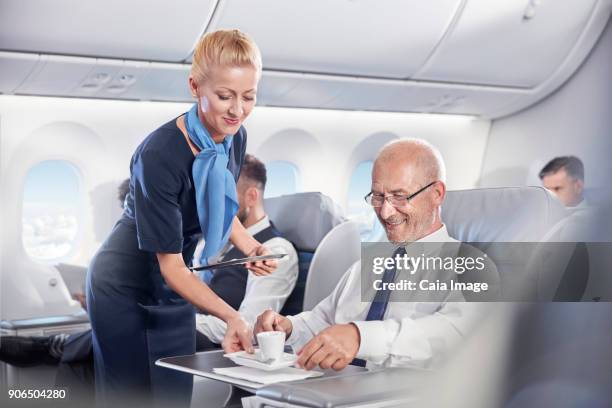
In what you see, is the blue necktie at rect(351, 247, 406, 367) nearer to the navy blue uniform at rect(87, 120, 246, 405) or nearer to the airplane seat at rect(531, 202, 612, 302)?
the navy blue uniform at rect(87, 120, 246, 405)

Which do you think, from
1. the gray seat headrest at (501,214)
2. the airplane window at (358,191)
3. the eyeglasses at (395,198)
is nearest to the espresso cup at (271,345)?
the eyeglasses at (395,198)

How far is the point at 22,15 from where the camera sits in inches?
133

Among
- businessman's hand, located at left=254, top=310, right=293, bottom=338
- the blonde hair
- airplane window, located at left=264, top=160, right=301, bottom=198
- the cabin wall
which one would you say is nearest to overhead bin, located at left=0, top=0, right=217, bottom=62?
airplane window, located at left=264, top=160, right=301, bottom=198

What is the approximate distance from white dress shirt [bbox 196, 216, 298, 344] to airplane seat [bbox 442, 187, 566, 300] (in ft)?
2.98

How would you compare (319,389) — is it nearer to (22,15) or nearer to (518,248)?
(518,248)

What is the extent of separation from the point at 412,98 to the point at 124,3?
7.17 feet

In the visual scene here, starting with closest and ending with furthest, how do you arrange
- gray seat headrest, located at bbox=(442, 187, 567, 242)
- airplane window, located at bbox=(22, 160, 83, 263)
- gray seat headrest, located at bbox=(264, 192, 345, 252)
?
gray seat headrest, located at bbox=(442, 187, 567, 242)
gray seat headrest, located at bbox=(264, 192, 345, 252)
airplane window, located at bbox=(22, 160, 83, 263)

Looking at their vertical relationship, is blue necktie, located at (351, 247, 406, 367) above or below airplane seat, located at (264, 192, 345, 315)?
below

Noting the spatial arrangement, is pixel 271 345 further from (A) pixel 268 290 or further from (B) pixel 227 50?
(A) pixel 268 290

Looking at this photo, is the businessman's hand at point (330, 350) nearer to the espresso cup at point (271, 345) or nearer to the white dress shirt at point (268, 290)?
the espresso cup at point (271, 345)

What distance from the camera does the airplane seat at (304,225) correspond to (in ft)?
10.3

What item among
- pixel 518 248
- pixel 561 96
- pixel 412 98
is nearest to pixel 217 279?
pixel 518 248

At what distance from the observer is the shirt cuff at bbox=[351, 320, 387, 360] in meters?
1.69

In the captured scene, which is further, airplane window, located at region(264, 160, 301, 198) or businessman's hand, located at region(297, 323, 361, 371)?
airplane window, located at region(264, 160, 301, 198)
